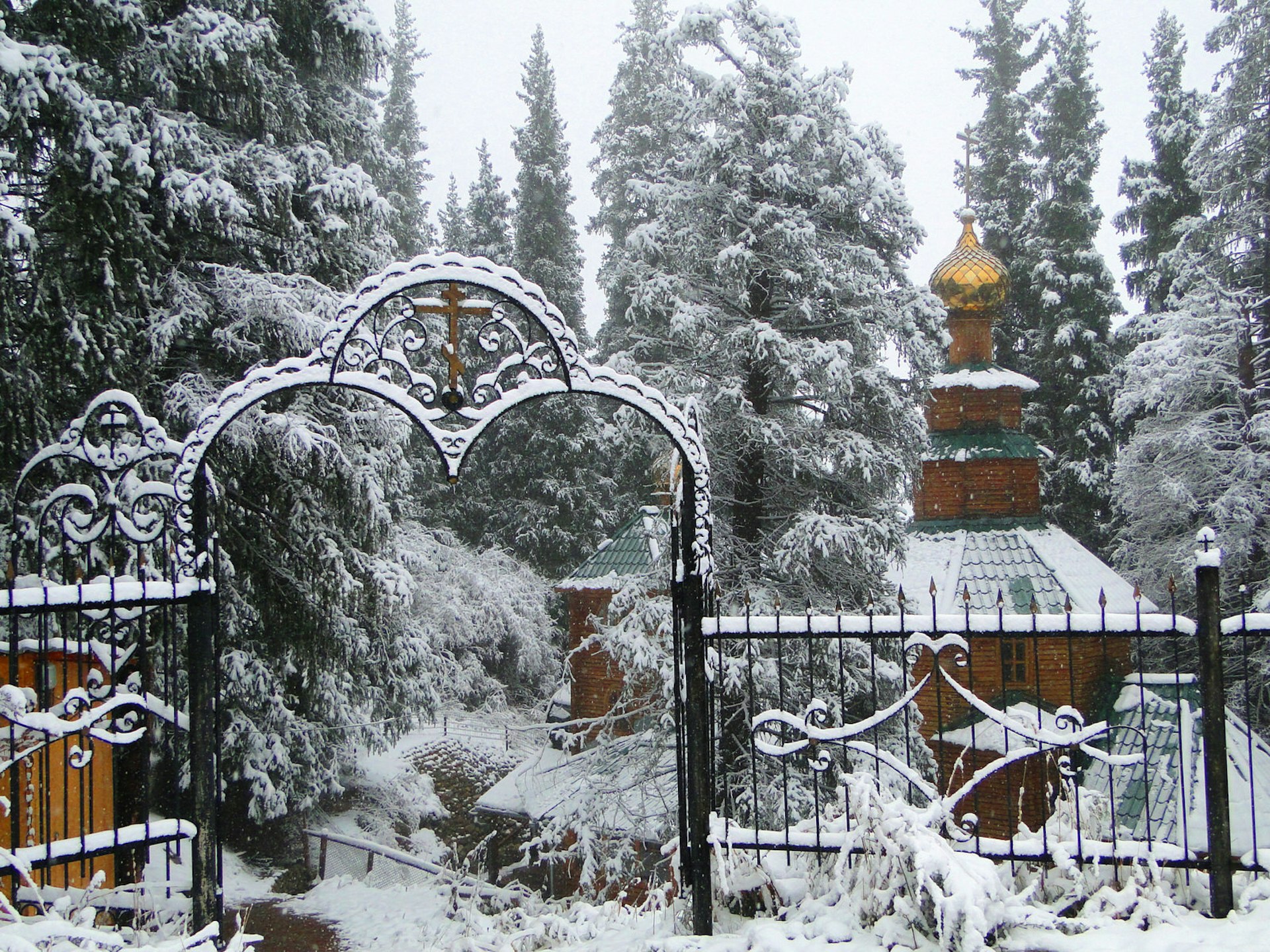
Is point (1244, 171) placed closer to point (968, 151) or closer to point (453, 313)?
point (968, 151)

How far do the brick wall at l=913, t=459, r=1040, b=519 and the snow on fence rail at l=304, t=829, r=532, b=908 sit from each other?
32.0ft

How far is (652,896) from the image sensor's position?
17.2 feet

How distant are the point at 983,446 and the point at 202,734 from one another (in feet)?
48.1

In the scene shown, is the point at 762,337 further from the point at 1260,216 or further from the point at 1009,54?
the point at 1009,54

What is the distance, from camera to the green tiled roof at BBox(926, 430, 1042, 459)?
1644 centimetres

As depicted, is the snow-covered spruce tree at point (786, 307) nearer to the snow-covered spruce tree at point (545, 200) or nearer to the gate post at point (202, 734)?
the gate post at point (202, 734)

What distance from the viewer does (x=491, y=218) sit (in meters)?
27.2

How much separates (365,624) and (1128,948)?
9.61 metres

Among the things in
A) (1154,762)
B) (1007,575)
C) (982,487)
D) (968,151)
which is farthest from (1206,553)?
(968,151)

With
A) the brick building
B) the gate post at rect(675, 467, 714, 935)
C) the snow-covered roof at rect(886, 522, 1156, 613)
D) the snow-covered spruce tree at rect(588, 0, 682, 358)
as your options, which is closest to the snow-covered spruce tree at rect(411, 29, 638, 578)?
the snow-covered spruce tree at rect(588, 0, 682, 358)

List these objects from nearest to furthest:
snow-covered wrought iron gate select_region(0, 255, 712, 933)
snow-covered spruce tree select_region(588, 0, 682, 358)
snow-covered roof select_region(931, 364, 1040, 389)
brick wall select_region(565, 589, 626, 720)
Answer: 1. snow-covered wrought iron gate select_region(0, 255, 712, 933)
2. brick wall select_region(565, 589, 626, 720)
3. snow-covered roof select_region(931, 364, 1040, 389)
4. snow-covered spruce tree select_region(588, 0, 682, 358)

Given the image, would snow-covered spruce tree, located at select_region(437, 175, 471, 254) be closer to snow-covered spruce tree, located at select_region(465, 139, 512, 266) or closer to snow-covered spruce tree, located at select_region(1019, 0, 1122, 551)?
snow-covered spruce tree, located at select_region(465, 139, 512, 266)

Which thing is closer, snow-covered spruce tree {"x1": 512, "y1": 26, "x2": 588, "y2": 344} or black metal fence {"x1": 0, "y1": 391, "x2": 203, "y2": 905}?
black metal fence {"x1": 0, "y1": 391, "x2": 203, "y2": 905}

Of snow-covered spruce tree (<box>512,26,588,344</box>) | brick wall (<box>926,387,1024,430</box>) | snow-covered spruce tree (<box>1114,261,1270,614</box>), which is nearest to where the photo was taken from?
snow-covered spruce tree (<box>1114,261,1270,614</box>)
